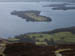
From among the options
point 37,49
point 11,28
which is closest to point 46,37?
point 37,49

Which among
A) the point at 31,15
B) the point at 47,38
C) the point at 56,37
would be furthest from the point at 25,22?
the point at 56,37

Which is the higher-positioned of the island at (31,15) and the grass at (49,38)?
the island at (31,15)

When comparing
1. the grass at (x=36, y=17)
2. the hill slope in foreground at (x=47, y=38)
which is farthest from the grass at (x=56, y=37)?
the grass at (x=36, y=17)

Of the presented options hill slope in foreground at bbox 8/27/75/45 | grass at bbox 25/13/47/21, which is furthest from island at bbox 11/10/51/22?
hill slope in foreground at bbox 8/27/75/45

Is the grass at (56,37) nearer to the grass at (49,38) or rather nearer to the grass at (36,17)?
the grass at (49,38)

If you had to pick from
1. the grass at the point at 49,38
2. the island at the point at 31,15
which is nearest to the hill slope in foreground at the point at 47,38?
the grass at the point at 49,38

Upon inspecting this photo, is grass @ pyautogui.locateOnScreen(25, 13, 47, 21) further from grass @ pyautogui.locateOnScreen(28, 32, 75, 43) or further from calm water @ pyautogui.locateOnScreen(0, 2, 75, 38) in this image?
grass @ pyautogui.locateOnScreen(28, 32, 75, 43)

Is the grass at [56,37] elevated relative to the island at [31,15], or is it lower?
lower

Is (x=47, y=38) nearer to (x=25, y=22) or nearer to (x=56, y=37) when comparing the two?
(x=56, y=37)
